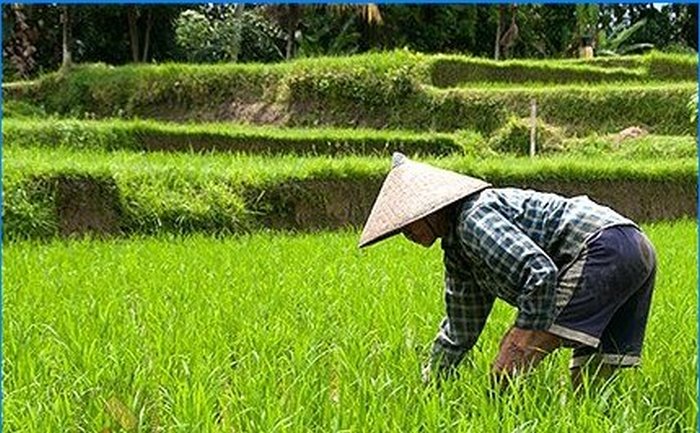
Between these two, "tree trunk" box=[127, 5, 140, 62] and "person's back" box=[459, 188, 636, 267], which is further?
"tree trunk" box=[127, 5, 140, 62]

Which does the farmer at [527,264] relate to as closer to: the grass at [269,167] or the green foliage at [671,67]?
the grass at [269,167]

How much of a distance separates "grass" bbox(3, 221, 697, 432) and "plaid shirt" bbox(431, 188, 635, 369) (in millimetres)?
121

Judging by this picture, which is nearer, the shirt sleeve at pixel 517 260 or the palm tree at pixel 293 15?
the shirt sleeve at pixel 517 260

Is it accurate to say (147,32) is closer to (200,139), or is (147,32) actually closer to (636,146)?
(200,139)

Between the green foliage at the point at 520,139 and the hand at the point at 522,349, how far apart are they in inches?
430

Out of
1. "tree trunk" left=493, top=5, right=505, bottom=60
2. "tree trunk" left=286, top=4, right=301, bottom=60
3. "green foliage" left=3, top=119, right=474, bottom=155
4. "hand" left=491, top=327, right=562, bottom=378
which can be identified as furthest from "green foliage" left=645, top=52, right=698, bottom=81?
"hand" left=491, top=327, right=562, bottom=378

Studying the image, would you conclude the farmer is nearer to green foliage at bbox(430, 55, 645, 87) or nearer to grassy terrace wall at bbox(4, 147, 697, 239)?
grassy terrace wall at bbox(4, 147, 697, 239)

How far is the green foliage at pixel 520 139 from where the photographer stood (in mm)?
13156

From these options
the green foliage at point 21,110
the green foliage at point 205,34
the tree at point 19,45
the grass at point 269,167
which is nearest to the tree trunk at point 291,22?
the green foliage at point 205,34

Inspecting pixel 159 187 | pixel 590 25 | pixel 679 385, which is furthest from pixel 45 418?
pixel 590 25

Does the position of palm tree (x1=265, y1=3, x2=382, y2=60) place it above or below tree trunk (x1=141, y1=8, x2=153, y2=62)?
above

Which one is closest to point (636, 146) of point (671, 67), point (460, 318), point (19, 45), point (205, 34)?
point (671, 67)

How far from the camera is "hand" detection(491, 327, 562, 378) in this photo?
7.22 ft

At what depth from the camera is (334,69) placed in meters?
14.8
